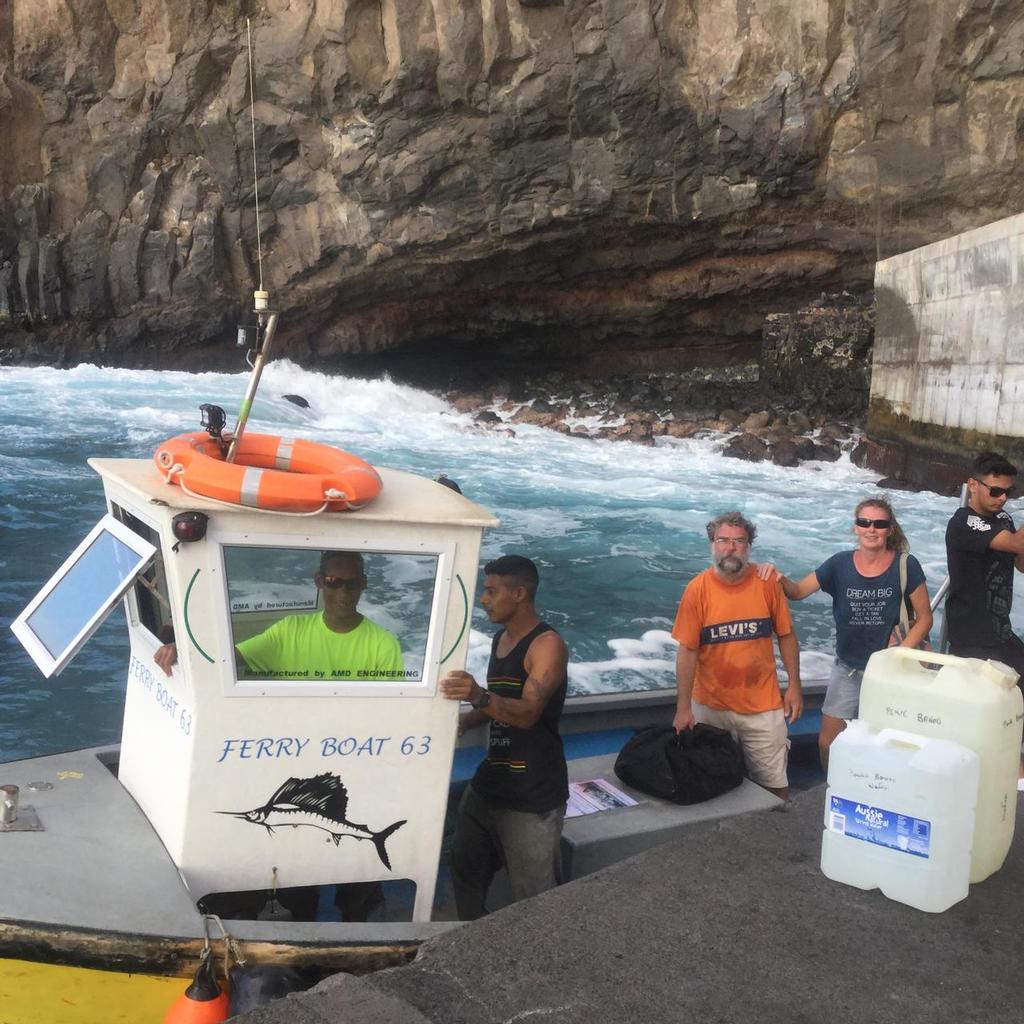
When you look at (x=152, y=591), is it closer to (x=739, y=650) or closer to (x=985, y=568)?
(x=739, y=650)

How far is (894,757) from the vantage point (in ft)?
9.84

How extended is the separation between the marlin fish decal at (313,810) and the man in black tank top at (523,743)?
62 centimetres

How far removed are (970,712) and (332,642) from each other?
1.95m

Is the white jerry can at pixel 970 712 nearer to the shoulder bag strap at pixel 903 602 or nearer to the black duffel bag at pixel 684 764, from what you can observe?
the black duffel bag at pixel 684 764

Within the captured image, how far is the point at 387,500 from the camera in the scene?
3377 mm

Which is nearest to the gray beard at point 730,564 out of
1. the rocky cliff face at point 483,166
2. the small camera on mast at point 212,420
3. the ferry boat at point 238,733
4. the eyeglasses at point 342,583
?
the ferry boat at point 238,733

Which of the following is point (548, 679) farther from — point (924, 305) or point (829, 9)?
point (829, 9)

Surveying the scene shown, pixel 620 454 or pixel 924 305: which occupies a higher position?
pixel 924 305

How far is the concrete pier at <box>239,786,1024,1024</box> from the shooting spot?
8.71ft

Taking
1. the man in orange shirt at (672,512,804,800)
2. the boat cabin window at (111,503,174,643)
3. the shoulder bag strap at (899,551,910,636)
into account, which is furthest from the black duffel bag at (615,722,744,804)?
the boat cabin window at (111,503,174,643)

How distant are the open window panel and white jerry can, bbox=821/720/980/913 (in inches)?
85.4

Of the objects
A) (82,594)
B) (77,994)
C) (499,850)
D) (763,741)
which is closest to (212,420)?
(82,594)

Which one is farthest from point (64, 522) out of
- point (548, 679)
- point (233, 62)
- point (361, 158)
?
point (233, 62)

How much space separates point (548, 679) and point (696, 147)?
2639cm
